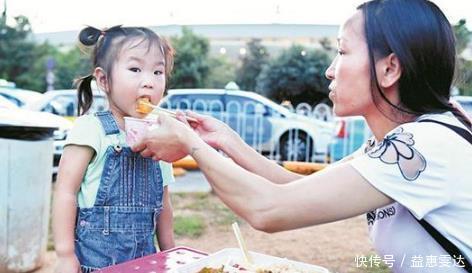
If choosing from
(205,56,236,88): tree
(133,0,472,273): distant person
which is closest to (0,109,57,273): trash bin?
(133,0,472,273): distant person

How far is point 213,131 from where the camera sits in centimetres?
182

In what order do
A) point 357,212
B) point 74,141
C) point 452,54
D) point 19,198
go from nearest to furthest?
point 357,212
point 452,54
point 74,141
point 19,198

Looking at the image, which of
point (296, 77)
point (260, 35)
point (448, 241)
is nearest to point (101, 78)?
point (448, 241)

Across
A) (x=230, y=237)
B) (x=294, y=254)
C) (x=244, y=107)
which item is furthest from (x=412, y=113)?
(x=244, y=107)

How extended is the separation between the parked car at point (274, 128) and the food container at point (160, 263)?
7558 mm

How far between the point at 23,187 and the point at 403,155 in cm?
273

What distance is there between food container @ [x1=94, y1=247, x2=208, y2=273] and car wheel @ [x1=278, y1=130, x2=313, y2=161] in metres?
7.83

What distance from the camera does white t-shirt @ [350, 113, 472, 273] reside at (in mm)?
1265

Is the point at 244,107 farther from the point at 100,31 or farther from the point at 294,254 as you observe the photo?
the point at 100,31

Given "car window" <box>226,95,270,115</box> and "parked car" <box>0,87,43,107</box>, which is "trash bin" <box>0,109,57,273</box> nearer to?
"car window" <box>226,95,270,115</box>

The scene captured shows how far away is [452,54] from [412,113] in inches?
7.3

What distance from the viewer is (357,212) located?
130 cm

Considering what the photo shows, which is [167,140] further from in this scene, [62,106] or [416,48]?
[62,106]

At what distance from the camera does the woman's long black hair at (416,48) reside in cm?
134
